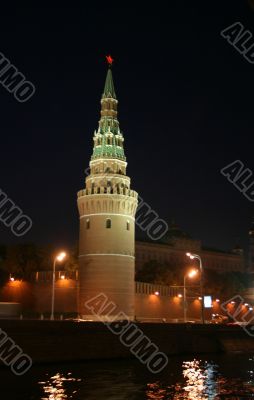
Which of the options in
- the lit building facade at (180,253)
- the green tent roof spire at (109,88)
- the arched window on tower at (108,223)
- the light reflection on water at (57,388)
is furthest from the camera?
the lit building facade at (180,253)

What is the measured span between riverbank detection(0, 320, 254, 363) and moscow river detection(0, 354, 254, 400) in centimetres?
147

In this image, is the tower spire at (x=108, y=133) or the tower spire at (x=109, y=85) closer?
the tower spire at (x=108, y=133)

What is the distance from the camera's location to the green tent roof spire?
7644 cm

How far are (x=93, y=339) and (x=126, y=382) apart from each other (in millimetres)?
12115

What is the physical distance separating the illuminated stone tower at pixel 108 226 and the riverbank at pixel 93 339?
1461cm

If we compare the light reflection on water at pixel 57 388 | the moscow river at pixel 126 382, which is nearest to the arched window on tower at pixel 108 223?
the moscow river at pixel 126 382

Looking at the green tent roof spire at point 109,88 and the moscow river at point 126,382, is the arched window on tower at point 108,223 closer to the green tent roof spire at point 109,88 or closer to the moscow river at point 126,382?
the green tent roof spire at point 109,88

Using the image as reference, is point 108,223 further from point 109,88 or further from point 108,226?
point 109,88

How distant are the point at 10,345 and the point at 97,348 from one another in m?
8.69

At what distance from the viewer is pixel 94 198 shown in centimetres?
7044

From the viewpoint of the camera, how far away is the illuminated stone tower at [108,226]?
6825cm

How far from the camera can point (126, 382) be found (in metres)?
31.8

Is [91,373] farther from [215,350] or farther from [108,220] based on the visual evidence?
[108,220]

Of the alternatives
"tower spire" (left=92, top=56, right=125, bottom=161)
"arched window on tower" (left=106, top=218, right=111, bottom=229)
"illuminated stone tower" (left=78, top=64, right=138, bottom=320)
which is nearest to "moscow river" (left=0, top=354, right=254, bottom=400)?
"illuminated stone tower" (left=78, top=64, right=138, bottom=320)
